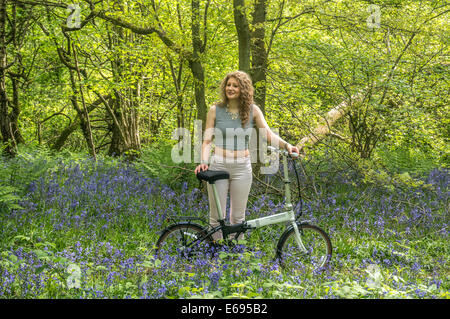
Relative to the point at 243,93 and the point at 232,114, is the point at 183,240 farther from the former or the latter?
the point at 243,93

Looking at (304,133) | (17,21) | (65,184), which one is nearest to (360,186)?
(304,133)

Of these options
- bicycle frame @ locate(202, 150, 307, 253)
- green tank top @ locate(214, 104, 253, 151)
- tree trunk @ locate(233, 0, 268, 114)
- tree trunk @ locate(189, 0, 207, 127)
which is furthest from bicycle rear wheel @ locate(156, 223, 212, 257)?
tree trunk @ locate(189, 0, 207, 127)

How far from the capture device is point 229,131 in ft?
13.4

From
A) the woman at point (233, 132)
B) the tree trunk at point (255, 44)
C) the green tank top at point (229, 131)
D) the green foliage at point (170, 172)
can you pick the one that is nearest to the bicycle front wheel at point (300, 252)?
the woman at point (233, 132)

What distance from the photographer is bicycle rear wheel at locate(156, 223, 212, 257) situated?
4.03m

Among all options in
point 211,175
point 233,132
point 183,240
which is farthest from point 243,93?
point 183,240

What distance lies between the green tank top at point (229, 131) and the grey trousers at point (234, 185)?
0.13 meters

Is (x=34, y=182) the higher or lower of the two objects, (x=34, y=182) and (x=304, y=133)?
the lower

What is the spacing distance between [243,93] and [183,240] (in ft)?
4.93

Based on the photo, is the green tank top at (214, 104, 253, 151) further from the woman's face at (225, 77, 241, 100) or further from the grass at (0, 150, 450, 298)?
the grass at (0, 150, 450, 298)

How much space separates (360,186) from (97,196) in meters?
4.70

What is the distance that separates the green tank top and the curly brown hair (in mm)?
48
